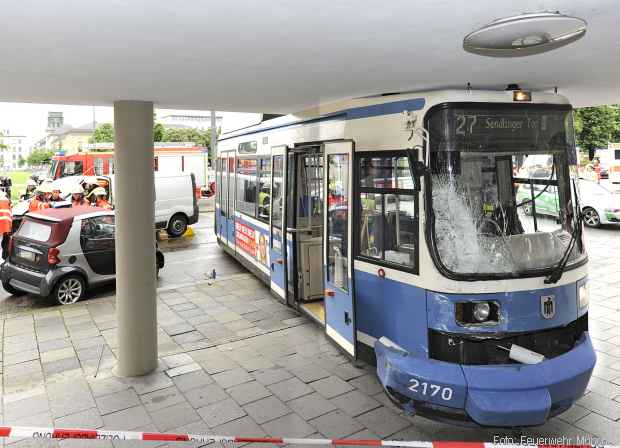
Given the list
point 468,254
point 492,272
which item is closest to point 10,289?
point 468,254

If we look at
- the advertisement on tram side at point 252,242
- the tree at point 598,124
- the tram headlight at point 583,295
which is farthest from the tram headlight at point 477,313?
the tree at point 598,124

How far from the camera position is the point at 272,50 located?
3312 mm

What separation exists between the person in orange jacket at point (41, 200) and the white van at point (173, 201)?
717mm

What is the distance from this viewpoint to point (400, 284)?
4.84m

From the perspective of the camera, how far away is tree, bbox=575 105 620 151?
33.2m

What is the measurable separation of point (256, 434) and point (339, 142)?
2.97 metres

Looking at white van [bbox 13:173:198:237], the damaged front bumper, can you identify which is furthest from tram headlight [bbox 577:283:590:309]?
white van [bbox 13:173:198:237]

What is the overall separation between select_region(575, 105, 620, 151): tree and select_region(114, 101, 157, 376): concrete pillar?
33117mm

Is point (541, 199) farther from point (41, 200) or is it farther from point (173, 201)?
point (41, 200)

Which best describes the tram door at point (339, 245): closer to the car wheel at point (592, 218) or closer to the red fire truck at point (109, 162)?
the car wheel at point (592, 218)

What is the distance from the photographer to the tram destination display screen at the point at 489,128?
14.8 ft

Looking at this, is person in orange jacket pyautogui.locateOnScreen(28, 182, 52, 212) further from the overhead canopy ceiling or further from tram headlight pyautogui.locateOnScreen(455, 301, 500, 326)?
tram headlight pyautogui.locateOnScreen(455, 301, 500, 326)

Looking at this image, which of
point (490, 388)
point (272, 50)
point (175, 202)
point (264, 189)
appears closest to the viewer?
point (272, 50)

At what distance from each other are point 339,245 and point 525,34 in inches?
136
